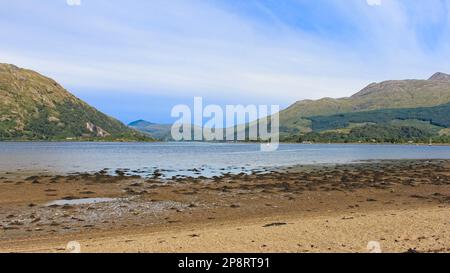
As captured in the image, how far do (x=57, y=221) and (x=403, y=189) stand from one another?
111 feet

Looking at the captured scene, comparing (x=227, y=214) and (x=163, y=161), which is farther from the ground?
(x=227, y=214)

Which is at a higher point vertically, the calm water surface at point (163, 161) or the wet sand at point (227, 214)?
the wet sand at point (227, 214)

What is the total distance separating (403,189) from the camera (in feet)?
141

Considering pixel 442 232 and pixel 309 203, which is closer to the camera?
pixel 442 232

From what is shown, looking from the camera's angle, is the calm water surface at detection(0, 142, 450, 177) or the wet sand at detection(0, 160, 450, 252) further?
the calm water surface at detection(0, 142, 450, 177)

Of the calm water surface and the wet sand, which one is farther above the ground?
the wet sand

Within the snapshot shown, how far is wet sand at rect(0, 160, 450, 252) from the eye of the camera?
16.4 m

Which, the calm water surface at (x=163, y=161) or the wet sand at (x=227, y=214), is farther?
the calm water surface at (x=163, y=161)

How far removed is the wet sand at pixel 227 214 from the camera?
16.4 metres

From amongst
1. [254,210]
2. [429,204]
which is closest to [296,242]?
[254,210]

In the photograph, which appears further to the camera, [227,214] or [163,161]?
[163,161]

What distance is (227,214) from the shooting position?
27719mm
